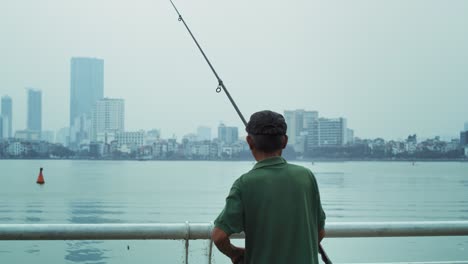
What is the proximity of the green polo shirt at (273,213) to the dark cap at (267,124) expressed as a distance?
98 mm

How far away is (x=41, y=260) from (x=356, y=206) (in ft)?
94.7

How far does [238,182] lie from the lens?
197 centimetres

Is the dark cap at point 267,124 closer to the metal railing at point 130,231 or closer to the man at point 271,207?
the man at point 271,207

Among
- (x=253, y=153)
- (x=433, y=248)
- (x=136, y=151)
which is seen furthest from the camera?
(x=136, y=151)

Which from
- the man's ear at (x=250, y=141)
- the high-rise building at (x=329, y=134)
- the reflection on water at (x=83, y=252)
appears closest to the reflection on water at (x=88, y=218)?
the reflection on water at (x=83, y=252)

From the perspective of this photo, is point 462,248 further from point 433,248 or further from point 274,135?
point 274,135

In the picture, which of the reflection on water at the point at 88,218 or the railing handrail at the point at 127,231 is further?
the reflection on water at the point at 88,218

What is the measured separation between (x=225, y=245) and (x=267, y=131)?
42cm

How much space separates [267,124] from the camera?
2.02 meters

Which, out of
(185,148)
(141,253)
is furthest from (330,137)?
(141,253)

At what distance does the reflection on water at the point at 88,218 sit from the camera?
12597 mm

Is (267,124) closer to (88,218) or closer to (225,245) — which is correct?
(225,245)

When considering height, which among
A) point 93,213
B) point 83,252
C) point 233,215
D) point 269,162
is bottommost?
point 93,213

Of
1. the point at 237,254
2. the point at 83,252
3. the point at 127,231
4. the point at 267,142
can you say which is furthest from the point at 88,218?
the point at 267,142
